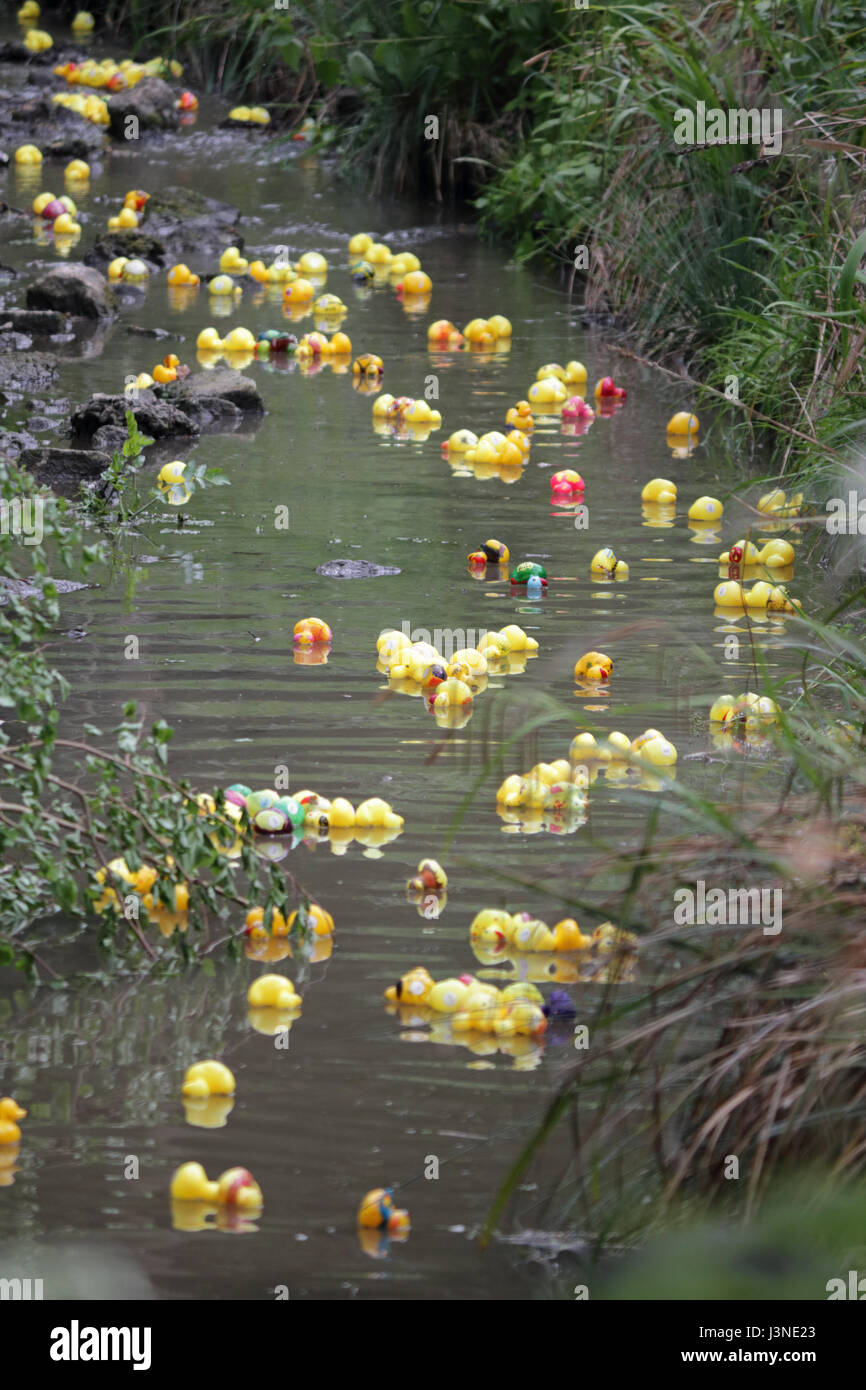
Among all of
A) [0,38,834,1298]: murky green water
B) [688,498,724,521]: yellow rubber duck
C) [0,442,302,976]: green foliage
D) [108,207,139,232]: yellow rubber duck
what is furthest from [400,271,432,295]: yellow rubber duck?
[0,442,302,976]: green foliage

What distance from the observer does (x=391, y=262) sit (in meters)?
11.5

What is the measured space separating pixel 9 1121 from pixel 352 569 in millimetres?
3368

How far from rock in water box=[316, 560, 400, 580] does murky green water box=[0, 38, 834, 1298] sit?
0.08 m

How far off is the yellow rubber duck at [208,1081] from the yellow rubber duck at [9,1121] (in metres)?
0.31

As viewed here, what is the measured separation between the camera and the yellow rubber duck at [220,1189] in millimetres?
2855

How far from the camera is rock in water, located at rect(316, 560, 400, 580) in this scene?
611 cm

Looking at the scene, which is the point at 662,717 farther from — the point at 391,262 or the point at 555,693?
the point at 391,262

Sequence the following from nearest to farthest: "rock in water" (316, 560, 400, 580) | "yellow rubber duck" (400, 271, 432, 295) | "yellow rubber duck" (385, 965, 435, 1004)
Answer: "yellow rubber duck" (385, 965, 435, 1004) → "rock in water" (316, 560, 400, 580) → "yellow rubber duck" (400, 271, 432, 295)

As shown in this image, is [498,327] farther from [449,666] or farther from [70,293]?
[449,666]

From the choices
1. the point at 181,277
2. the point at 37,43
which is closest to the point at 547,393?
the point at 181,277

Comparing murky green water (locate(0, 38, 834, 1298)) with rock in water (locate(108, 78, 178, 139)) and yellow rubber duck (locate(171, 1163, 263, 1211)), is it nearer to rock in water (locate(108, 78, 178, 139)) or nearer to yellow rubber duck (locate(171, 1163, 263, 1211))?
yellow rubber duck (locate(171, 1163, 263, 1211))

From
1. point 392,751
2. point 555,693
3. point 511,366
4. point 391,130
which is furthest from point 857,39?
point 391,130

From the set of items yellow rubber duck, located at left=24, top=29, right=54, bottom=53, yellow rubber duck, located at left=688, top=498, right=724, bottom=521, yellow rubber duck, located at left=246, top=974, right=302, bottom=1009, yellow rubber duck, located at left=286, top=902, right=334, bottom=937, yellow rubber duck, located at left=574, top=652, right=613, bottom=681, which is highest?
yellow rubber duck, located at left=24, top=29, right=54, bottom=53
